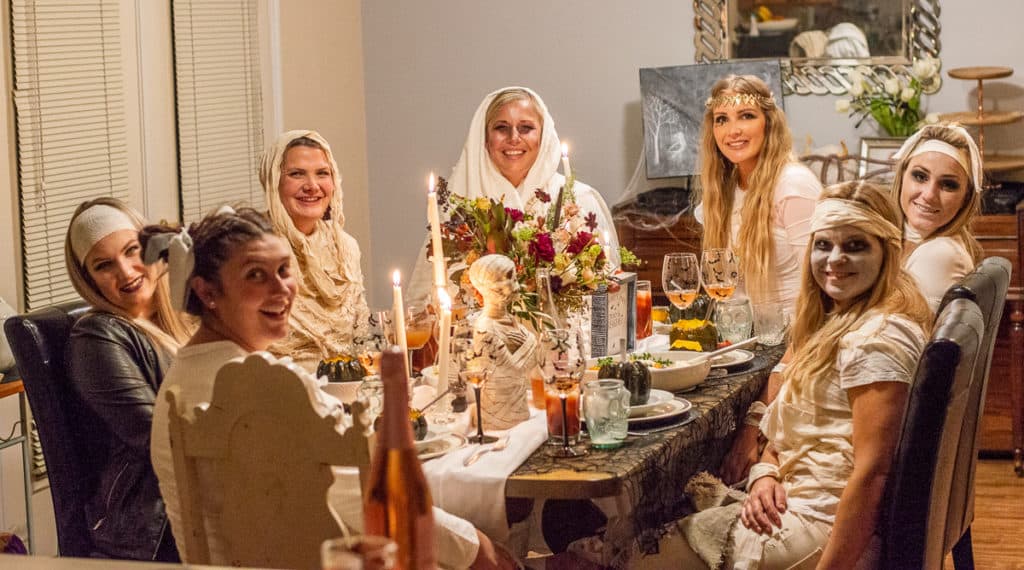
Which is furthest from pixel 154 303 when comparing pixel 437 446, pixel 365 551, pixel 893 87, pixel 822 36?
pixel 822 36

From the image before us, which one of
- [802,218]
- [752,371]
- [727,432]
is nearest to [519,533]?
[727,432]

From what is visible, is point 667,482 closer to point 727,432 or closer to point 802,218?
point 727,432

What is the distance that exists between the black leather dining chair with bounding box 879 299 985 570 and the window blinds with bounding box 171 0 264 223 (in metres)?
3.11

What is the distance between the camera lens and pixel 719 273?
3.33m

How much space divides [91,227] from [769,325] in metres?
1.74

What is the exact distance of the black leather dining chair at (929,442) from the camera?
2158 mm

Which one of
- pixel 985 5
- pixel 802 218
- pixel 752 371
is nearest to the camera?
pixel 752 371

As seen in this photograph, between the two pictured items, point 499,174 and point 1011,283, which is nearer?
point 499,174

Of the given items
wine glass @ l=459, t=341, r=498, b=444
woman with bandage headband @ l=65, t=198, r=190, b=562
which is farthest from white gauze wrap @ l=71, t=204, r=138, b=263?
wine glass @ l=459, t=341, r=498, b=444

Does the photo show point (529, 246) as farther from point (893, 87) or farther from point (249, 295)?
point (893, 87)

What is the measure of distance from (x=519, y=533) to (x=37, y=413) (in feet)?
3.32

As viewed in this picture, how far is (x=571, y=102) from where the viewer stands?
18.9 feet

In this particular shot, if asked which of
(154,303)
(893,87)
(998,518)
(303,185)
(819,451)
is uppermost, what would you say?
(893,87)

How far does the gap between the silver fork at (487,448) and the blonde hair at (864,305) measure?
0.60 metres
